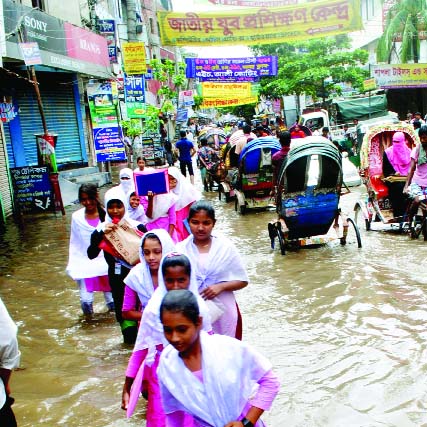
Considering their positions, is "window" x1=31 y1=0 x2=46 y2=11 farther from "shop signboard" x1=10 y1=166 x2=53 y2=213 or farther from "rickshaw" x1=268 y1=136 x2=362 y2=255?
"rickshaw" x1=268 y1=136 x2=362 y2=255

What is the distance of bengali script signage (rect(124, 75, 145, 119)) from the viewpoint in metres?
24.0

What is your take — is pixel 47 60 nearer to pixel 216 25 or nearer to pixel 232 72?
pixel 216 25

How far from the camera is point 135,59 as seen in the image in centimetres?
Result: 2227

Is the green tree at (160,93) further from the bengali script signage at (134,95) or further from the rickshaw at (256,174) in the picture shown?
the rickshaw at (256,174)

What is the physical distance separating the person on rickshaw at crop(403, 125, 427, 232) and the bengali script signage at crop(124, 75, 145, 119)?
16063 mm

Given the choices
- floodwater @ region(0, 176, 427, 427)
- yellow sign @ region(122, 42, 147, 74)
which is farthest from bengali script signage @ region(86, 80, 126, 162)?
floodwater @ region(0, 176, 427, 427)

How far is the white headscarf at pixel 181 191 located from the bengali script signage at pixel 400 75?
19.0m

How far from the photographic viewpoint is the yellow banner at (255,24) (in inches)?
683

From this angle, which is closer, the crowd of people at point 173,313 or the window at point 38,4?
the crowd of people at point 173,313

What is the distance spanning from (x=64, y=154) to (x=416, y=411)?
17.9 metres

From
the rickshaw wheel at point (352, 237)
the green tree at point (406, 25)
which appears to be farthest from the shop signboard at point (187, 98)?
the rickshaw wheel at point (352, 237)

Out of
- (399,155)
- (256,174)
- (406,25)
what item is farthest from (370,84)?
(399,155)

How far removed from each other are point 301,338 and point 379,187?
5042 millimetres

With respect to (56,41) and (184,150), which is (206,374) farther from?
(184,150)
